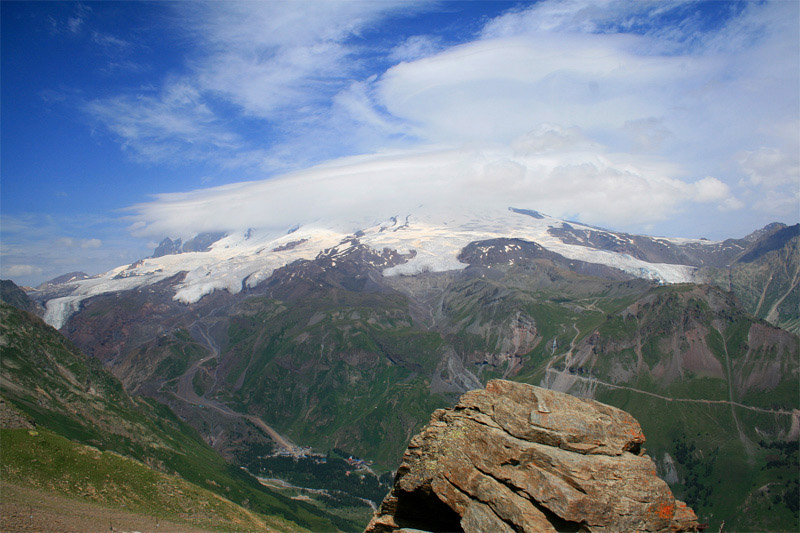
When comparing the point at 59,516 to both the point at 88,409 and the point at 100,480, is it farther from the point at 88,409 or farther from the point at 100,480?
the point at 88,409

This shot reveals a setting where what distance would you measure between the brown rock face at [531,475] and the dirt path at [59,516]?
34.5m

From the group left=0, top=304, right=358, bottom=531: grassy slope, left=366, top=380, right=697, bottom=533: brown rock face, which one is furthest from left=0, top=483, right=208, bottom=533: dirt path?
left=0, top=304, right=358, bottom=531: grassy slope

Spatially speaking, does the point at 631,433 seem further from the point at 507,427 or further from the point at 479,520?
the point at 479,520

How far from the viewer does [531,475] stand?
22.9 metres

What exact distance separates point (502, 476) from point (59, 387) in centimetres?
16570

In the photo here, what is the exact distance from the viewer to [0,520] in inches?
1419

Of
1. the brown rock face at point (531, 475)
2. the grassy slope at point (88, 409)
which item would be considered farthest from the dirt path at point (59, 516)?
the grassy slope at point (88, 409)

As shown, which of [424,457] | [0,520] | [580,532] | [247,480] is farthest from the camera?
[247,480]

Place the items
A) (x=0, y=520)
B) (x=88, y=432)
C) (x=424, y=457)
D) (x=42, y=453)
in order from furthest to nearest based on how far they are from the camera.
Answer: (x=88, y=432)
(x=42, y=453)
(x=0, y=520)
(x=424, y=457)

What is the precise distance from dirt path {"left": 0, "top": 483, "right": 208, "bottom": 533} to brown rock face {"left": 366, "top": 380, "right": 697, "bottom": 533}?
34461 millimetres

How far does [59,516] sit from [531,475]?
156 feet

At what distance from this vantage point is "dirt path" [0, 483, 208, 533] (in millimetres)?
37812

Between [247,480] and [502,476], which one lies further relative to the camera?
[247,480]

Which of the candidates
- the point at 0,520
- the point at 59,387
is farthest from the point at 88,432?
the point at 0,520
